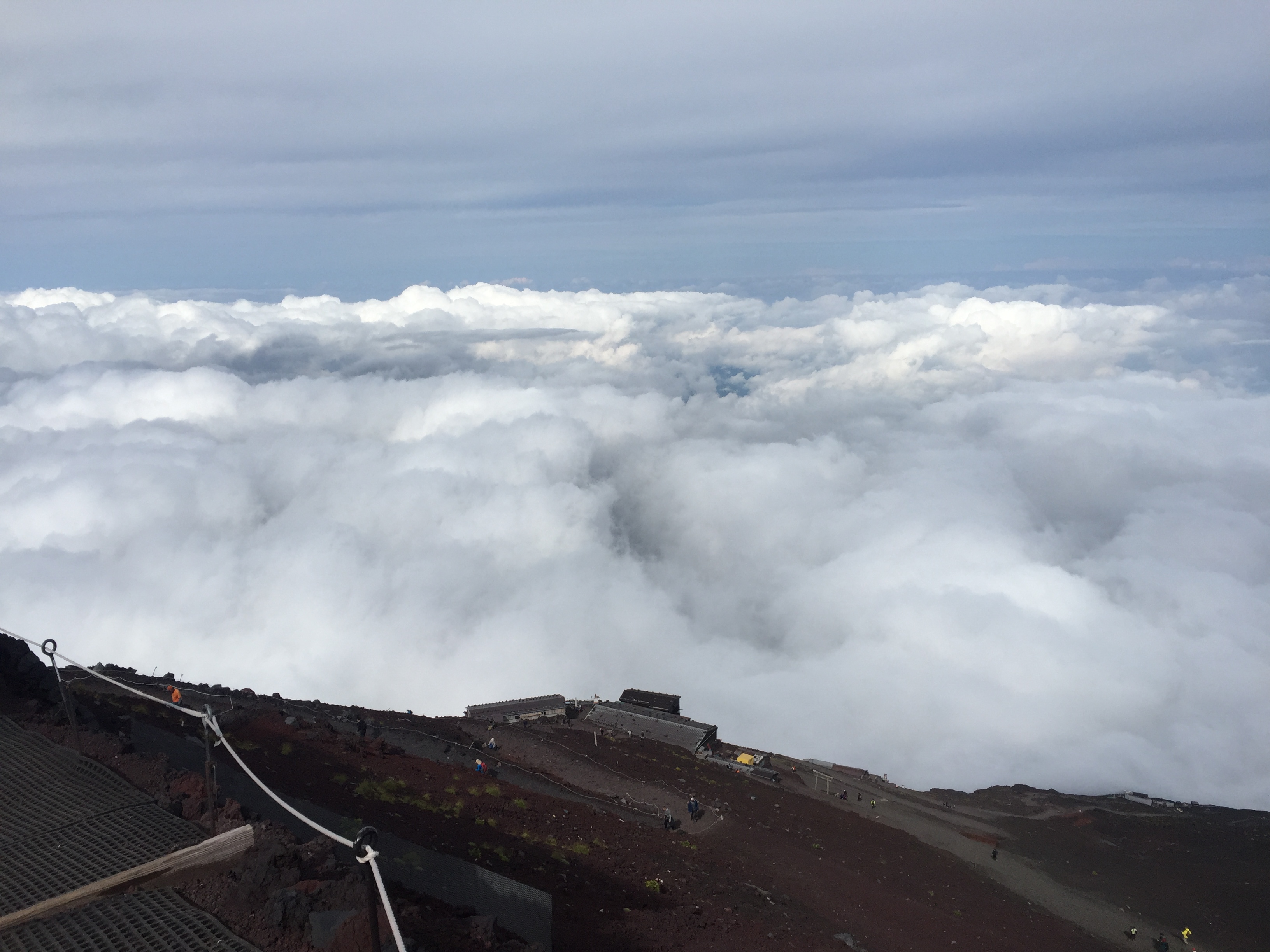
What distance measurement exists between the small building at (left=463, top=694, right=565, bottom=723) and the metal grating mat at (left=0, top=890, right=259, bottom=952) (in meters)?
30.7

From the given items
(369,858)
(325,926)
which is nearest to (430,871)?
(325,926)

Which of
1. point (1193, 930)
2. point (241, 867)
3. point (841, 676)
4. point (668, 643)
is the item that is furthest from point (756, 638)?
point (241, 867)

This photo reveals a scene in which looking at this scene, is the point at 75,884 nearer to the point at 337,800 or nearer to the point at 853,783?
the point at 337,800

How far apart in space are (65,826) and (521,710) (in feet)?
103

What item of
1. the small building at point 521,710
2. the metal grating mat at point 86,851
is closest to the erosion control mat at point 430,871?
the metal grating mat at point 86,851

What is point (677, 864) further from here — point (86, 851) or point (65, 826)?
point (65, 826)

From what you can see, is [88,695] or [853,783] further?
[853,783]

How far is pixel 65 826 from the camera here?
42.1 feet

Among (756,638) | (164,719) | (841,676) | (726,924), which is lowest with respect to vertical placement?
(726,924)

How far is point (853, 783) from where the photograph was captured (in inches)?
1639

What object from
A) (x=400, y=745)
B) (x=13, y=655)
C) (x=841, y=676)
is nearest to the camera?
(x=13, y=655)

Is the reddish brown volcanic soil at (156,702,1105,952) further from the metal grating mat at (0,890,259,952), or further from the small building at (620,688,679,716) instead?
the small building at (620,688,679,716)

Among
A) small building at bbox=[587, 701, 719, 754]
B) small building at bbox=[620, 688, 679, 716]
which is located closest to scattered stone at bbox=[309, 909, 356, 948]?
small building at bbox=[587, 701, 719, 754]

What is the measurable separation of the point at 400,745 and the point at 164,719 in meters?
9.10
